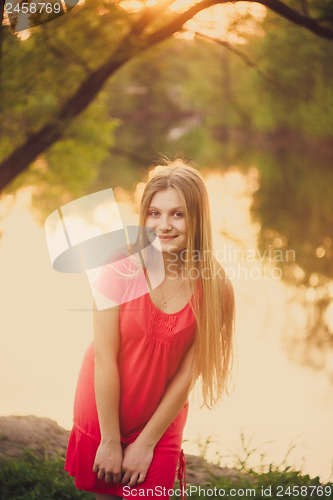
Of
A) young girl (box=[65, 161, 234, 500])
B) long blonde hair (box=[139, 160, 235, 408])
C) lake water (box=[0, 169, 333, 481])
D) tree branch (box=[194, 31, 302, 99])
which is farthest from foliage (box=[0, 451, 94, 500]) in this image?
tree branch (box=[194, 31, 302, 99])

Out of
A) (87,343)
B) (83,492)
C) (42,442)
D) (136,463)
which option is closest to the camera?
(136,463)

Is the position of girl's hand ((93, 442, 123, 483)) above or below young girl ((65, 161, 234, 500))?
below

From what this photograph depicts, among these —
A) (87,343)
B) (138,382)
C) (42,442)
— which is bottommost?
(42,442)

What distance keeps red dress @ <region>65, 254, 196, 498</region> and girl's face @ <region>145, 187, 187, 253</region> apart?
0.15m

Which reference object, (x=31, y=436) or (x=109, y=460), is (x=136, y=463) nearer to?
(x=109, y=460)

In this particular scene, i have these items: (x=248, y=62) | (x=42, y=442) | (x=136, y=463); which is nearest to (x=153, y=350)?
(x=136, y=463)

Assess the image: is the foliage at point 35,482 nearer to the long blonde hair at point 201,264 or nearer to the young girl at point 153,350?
the young girl at point 153,350

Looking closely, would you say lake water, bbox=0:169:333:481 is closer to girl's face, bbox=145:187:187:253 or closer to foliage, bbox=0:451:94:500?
foliage, bbox=0:451:94:500

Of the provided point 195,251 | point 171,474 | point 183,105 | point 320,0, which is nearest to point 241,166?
point 183,105

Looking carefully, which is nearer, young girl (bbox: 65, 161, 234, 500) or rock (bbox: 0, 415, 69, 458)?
young girl (bbox: 65, 161, 234, 500)

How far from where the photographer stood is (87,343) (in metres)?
2.64

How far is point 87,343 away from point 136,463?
0.95 m

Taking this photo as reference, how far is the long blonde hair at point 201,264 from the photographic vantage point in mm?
1800

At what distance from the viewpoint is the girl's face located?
181 centimetres
